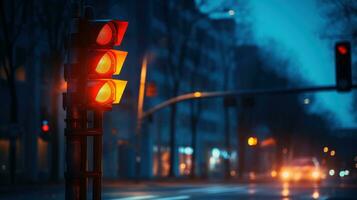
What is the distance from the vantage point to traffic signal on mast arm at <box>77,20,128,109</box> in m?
8.51

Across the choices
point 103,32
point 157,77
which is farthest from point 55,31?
point 103,32

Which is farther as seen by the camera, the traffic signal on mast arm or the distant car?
the distant car

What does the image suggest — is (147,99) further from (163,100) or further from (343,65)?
(343,65)

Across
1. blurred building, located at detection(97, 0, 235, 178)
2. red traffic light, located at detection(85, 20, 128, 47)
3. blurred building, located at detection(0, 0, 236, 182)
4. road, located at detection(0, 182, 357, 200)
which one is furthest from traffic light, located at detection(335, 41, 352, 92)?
blurred building, located at detection(97, 0, 235, 178)

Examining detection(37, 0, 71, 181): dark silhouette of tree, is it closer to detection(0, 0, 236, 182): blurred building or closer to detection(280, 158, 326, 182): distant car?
detection(0, 0, 236, 182): blurred building

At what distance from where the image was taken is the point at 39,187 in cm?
3703

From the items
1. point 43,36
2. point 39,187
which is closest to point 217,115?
point 43,36

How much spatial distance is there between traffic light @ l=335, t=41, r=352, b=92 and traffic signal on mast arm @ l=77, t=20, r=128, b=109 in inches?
620

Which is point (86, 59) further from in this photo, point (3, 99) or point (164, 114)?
point (164, 114)

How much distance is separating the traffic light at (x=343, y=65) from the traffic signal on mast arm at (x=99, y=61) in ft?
51.7

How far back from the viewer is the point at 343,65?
24188 millimetres

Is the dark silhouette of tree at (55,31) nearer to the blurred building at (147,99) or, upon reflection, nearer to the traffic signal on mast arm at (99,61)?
the blurred building at (147,99)

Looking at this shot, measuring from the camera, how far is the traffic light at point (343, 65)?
23.2m

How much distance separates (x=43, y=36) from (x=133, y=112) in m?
19.8
